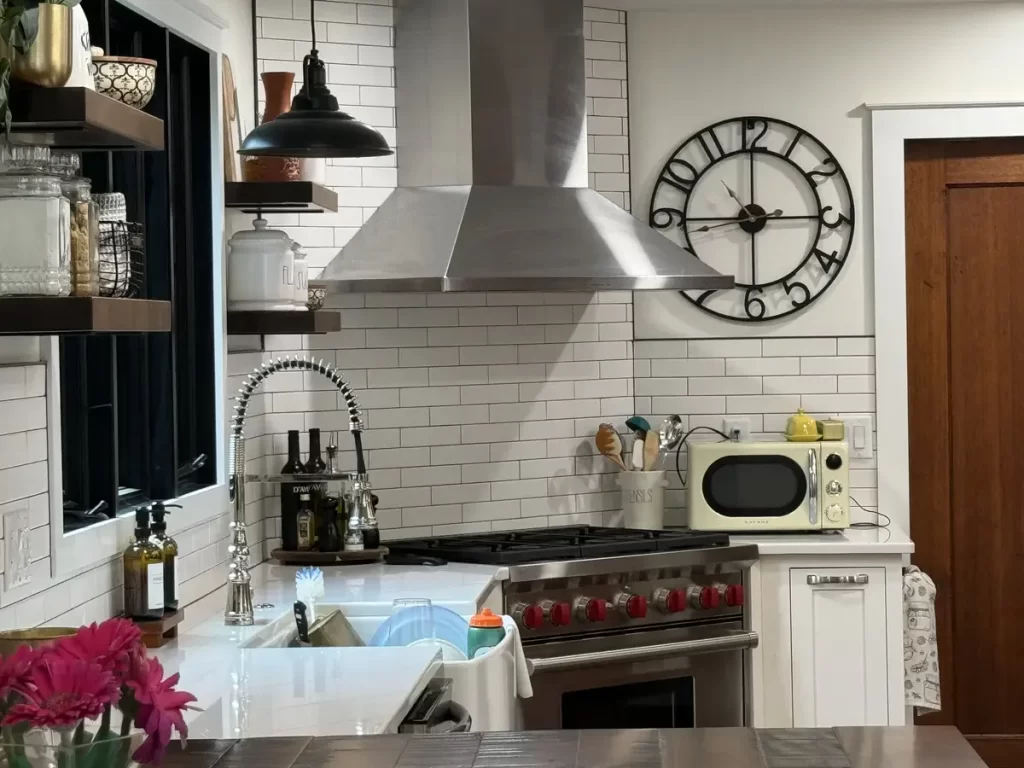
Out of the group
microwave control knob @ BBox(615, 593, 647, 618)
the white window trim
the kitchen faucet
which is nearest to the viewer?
the white window trim

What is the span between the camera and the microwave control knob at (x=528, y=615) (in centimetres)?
394

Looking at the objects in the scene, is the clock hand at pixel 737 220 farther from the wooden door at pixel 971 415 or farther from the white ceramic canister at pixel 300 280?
the white ceramic canister at pixel 300 280

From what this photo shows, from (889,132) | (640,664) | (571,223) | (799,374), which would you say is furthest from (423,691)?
(889,132)

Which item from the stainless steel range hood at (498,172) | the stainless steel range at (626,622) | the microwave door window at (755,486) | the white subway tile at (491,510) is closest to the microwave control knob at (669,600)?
the stainless steel range at (626,622)

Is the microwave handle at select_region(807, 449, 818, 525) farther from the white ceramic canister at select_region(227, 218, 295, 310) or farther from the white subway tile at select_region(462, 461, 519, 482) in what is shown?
the white ceramic canister at select_region(227, 218, 295, 310)

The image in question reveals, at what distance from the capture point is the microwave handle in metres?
4.52

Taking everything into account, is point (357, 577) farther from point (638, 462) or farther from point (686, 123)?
point (686, 123)

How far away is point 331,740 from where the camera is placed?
72.7 inches

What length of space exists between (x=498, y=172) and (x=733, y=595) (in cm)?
152

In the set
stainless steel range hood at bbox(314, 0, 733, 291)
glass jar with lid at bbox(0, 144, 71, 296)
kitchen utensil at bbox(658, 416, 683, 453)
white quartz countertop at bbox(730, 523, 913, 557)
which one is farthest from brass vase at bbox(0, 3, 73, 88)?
kitchen utensil at bbox(658, 416, 683, 453)

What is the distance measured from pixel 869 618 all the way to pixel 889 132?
171 cm

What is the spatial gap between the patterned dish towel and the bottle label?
101 inches

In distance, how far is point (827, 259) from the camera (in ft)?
15.9

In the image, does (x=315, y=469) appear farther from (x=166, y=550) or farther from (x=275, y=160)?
(x=166, y=550)
